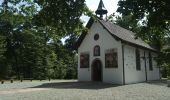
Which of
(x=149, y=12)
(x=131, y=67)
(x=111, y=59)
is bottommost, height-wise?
(x=131, y=67)

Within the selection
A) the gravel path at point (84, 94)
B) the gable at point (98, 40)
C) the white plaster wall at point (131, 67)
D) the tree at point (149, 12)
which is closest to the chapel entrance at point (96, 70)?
the gable at point (98, 40)

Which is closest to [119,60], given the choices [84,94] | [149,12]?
[84,94]

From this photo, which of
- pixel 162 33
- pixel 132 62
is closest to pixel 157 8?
pixel 162 33

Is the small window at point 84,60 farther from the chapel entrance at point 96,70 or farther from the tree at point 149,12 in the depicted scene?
the tree at point 149,12

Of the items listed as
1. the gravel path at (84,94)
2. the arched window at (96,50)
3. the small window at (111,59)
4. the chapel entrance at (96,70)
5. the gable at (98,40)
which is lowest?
the gravel path at (84,94)

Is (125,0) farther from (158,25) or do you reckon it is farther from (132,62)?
(132,62)

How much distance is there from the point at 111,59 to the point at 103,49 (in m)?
1.82

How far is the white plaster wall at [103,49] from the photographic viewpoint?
26.0m

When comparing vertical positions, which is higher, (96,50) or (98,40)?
(98,40)

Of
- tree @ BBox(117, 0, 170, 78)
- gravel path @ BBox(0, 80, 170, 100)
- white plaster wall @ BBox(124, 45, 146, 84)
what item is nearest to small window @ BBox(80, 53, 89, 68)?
white plaster wall @ BBox(124, 45, 146, 84)

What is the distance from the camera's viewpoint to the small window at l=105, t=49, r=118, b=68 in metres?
26.3

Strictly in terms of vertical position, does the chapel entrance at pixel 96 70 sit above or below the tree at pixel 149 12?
below

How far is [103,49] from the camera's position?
28.1 meters

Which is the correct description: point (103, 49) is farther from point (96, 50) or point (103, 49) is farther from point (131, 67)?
point (131, 67)
